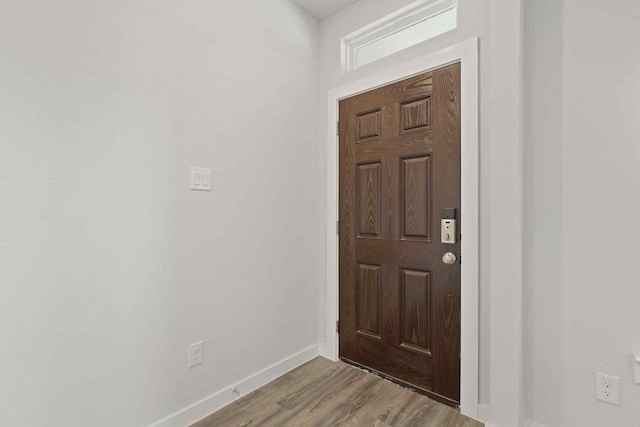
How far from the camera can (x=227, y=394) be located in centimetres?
184

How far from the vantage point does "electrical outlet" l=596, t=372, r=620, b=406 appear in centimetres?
137

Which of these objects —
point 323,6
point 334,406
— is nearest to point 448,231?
point 334,406

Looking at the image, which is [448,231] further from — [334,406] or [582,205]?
[334,406]

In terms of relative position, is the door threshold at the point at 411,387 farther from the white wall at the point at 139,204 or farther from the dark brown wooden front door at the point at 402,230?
the white wall at the point at 139,204

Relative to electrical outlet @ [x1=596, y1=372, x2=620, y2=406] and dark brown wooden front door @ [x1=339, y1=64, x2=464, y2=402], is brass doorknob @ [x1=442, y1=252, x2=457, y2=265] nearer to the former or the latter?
dark brown wooden front door @ [x1=339, y1=64, x2=464, y2=402]

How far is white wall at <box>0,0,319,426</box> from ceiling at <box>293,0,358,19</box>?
0.60 ft

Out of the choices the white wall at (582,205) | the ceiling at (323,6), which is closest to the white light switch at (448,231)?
the white wall at (582,205)

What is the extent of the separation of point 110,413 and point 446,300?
1.83m

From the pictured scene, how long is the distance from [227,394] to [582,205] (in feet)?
7.19

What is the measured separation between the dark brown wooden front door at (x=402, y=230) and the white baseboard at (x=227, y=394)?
15.7 inches

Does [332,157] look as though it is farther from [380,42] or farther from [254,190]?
[380,42]

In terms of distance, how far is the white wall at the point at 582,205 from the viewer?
4.43 ft

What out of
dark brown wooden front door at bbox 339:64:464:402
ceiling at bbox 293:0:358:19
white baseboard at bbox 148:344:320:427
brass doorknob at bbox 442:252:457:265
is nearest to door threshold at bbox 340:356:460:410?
dark brown wooden front door at bbox 339:64:464:402

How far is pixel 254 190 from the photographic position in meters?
2.02
